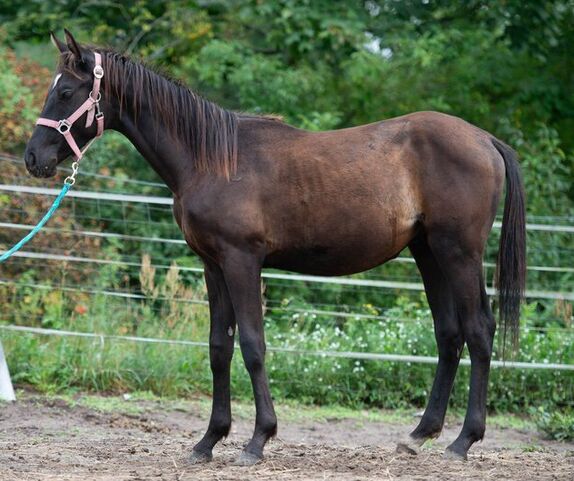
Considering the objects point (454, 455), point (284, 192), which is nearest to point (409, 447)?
point (454, 455)

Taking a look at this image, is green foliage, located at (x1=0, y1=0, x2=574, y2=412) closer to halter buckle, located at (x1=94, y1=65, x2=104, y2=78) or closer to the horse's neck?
the horse's neck

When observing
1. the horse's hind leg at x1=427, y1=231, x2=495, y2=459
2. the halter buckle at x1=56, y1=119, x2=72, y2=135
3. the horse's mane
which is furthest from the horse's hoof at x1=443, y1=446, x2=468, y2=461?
the halter buckle at x1=56, y1=119, x2=72, y2=135

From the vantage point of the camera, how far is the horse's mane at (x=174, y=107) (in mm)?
5035

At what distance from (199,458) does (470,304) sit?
166cm

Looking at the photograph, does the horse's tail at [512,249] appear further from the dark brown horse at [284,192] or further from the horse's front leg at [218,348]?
the horse's front leg at [218,348]

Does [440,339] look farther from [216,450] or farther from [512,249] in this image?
[216,450]

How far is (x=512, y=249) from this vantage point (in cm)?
525

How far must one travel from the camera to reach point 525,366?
7.15m

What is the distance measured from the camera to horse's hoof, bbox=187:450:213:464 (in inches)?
197

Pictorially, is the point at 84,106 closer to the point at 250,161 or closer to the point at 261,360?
the point at 250,161

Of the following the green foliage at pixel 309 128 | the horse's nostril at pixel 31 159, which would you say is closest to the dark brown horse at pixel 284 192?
the horse's nostril at pixel 31 159

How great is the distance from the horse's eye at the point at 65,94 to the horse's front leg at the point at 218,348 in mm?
1144

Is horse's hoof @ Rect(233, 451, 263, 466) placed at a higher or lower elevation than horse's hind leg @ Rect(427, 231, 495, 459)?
lower

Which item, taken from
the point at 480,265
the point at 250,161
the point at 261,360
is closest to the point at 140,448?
the point at 261,360
